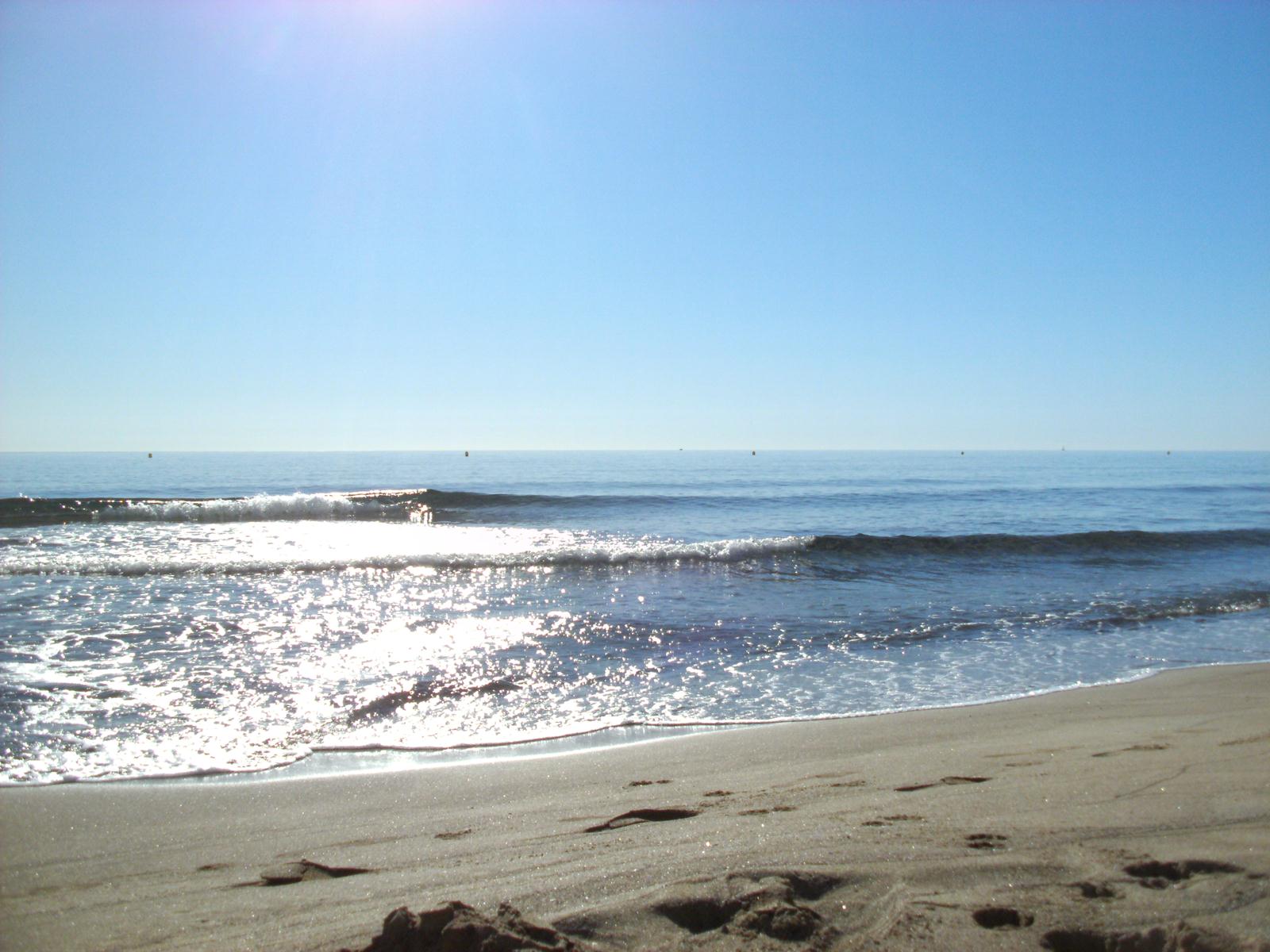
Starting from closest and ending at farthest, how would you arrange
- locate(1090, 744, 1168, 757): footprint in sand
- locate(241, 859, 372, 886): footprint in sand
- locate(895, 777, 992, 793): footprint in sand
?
1. locate(241, 859, 372, 886): footprint in sand
2. locate(895, 777, 992, 793): footprint in sand
3. locate(1090, 744, 1168, 757): footprint in sand

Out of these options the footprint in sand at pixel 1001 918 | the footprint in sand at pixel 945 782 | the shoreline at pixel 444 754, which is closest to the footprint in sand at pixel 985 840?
the footprint in sand at pixel 1001 918

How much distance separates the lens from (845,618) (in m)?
11.3

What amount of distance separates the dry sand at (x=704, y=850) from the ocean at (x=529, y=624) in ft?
3.21

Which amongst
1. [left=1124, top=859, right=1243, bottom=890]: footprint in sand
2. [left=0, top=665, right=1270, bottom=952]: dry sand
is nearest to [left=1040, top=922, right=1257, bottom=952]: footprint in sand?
[left=0, top=665, right=1270, bottom=952]: dry sand

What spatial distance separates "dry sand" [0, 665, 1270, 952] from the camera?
100 inches

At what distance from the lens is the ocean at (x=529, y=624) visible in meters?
6.35

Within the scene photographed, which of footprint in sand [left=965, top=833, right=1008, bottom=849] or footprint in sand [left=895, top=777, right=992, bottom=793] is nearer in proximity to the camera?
footprint in sand [left=965, top=833, right=1008, bottom=849]

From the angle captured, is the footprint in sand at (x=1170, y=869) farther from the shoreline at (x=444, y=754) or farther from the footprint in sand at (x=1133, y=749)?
the shoreline at (x=444, y=754)

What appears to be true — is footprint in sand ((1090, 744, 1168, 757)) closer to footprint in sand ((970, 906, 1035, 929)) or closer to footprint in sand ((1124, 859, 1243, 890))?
footprint in sand ((1124, 859, 1243, 890))

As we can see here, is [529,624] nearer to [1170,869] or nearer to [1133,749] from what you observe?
[1133,749]

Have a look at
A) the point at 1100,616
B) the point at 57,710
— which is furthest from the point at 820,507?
the point at 57,710

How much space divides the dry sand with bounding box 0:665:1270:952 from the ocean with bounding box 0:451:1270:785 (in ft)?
3.21

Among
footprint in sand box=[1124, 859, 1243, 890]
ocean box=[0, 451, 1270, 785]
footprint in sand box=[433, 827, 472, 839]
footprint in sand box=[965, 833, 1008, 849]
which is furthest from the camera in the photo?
ocean box=[0, 451, 1270, 785]

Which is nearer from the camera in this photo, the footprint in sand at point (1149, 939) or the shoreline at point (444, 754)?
the footprint in sand at point (1149, 939)
